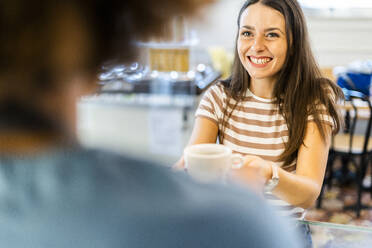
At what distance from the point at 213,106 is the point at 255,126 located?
16 centimetres

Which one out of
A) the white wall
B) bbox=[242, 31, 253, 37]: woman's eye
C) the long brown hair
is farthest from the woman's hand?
the white wall

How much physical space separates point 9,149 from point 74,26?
0.35 ft

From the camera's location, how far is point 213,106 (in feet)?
3.99

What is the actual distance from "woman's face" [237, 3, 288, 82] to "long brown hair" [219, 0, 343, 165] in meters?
0.02

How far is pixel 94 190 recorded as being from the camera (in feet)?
0.98

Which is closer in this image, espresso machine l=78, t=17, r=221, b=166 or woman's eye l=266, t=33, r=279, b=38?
espresso machine l=78, t=17, r=221, b=166

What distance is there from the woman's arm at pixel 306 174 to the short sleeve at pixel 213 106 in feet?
0.94

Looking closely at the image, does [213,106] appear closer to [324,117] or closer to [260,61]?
A: [260,61]

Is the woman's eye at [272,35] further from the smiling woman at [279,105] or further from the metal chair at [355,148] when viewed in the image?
the metal chair at [355,148]

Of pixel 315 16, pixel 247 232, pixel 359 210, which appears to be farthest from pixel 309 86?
pixel 315 16

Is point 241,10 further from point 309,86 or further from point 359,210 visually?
point 359,210

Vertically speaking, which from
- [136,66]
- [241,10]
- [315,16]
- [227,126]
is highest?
[315,16]

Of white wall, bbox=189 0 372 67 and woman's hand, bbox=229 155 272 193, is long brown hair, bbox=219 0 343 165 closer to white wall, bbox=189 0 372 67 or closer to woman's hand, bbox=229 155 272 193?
woman's hand, bbox=229 155 272 193

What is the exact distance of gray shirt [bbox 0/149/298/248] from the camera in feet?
0.97
